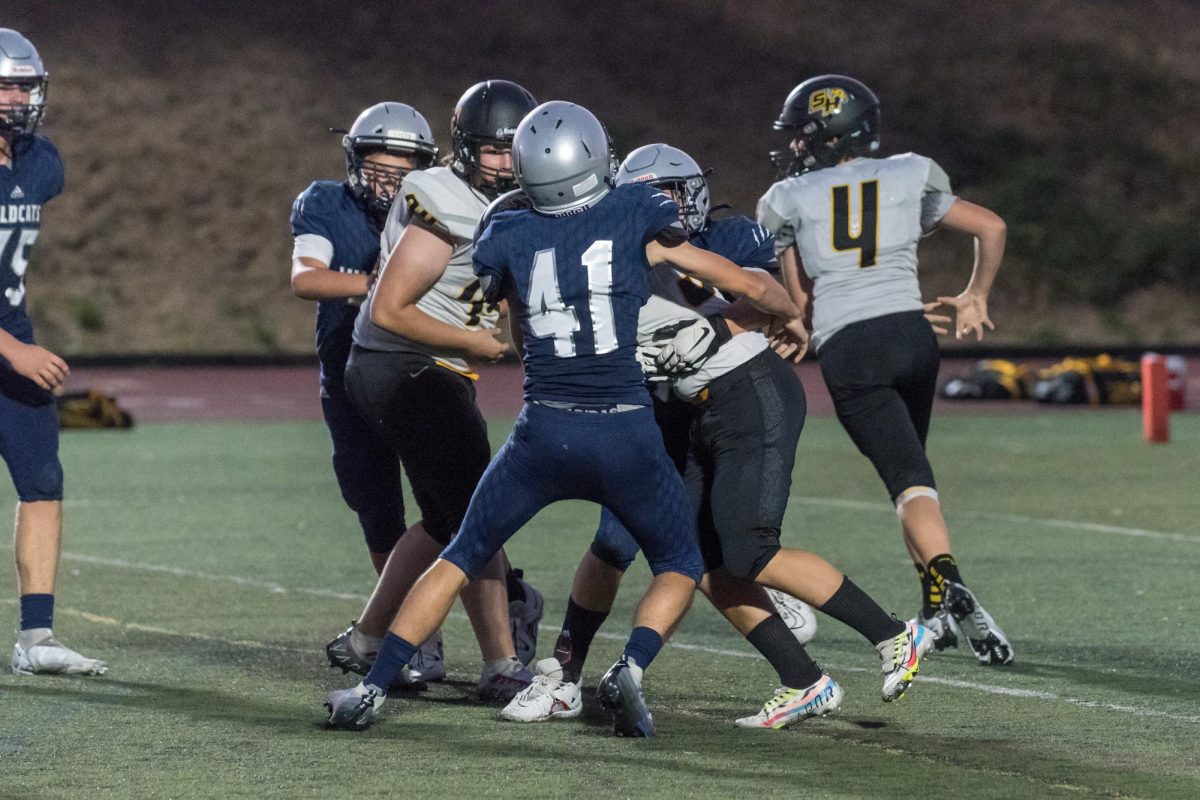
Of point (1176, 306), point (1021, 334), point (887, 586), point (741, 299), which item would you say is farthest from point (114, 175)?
point (741, 299)

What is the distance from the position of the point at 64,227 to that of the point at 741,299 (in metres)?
30.7

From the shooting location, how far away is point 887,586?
28.3 ft

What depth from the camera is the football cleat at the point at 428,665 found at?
252 inches

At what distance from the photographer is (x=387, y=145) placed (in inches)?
254

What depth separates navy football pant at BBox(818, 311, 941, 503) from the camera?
682 cm

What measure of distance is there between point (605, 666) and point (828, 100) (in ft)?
6.95

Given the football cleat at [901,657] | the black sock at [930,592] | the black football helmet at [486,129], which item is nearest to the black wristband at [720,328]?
the black football helmet at [486,129]

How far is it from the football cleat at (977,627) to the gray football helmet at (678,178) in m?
1.57

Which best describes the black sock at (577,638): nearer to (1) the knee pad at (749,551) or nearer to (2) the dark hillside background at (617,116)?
(1) the knee pad at (749,551)

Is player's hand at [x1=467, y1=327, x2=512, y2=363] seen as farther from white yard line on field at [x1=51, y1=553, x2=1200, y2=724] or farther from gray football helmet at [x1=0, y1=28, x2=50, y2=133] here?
gray football helmet at [x1=0, y1=28, x2=50, y2=133]

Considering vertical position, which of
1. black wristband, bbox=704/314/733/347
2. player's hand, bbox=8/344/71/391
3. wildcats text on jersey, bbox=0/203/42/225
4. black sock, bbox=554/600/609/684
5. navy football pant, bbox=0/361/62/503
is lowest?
black sock, bbox=554/600/609/684

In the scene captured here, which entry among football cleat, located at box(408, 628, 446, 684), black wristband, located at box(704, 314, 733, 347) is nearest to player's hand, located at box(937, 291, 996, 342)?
black wristband, located at box(704, 314, 733, 347)

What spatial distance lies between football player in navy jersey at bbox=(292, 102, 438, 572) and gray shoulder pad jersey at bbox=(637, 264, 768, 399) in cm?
104

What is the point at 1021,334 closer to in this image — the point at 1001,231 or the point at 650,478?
the point at 1001,231
